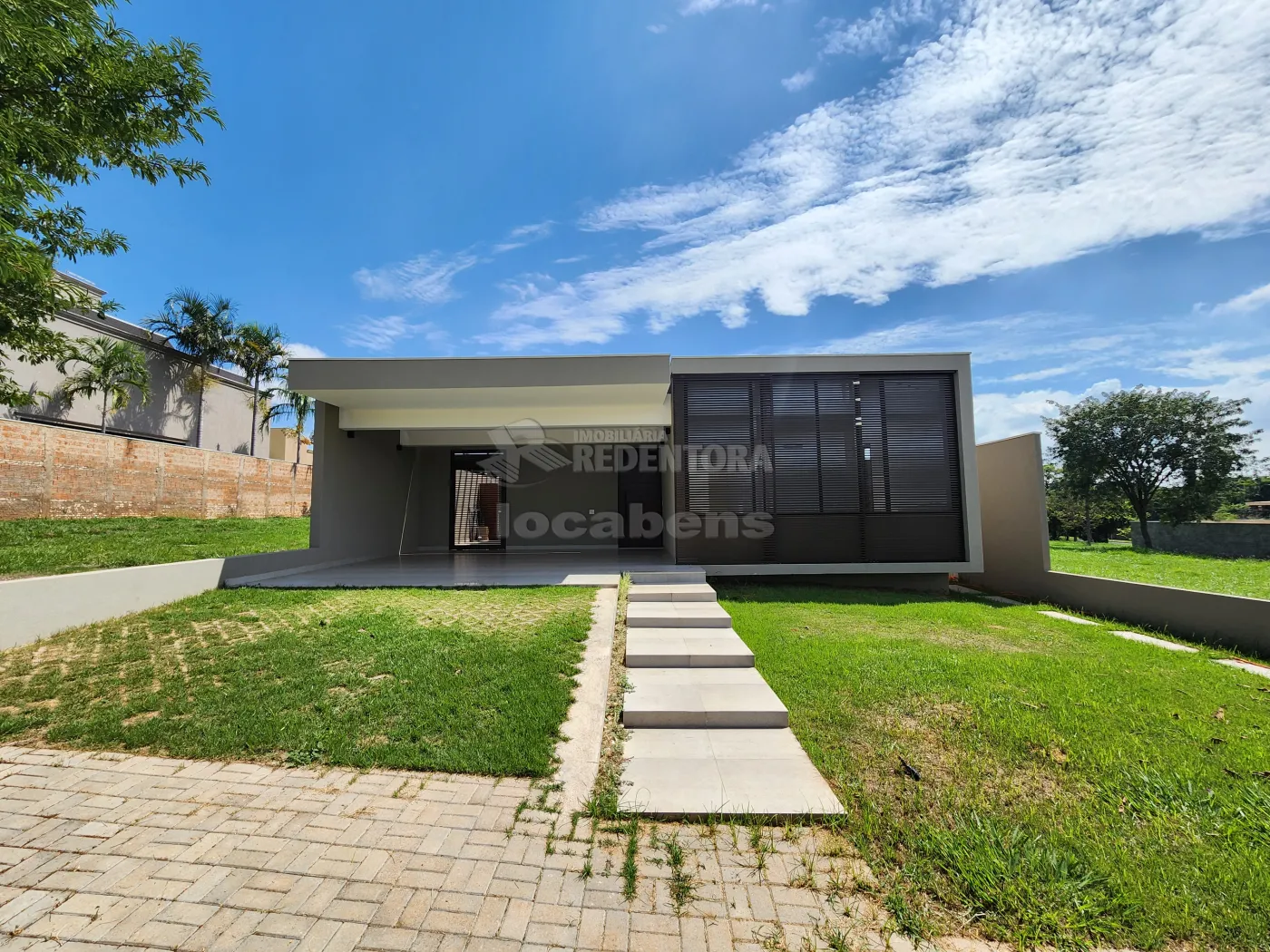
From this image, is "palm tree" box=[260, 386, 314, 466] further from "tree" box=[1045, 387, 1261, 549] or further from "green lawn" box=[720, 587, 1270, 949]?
"tree" box=[1045, 387, 1261, 549]

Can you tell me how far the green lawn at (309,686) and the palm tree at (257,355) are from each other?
725 inches

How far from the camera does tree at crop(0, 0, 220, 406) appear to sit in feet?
12.1

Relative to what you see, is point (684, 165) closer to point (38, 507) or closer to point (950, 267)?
point (950, 267)

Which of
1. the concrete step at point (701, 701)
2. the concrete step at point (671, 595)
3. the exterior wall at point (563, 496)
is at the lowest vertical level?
the concrete step at point (701, 701)

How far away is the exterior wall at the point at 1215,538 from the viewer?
467 inches

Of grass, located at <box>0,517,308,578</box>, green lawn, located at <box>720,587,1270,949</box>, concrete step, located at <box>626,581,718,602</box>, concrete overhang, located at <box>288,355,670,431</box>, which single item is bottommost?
green lawn, located at <box>720,587,1270,949</box>

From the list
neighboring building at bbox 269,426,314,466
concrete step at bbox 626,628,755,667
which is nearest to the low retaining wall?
concrete step at bbox 626,628,755,667

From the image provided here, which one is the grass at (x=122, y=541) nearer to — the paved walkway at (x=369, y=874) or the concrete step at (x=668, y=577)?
the paved walkway at (x=369, y=874)

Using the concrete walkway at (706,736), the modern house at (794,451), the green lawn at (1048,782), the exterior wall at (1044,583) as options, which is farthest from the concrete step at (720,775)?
the exterior wall at (1044,583)

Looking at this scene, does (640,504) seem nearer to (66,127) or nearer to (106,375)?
(66,127)

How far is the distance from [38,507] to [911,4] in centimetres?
1611

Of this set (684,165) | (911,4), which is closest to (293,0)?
(684,165)

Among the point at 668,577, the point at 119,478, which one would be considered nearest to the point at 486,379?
the point at 668,577

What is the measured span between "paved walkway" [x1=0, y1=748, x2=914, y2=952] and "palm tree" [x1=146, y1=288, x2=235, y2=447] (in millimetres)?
20629
